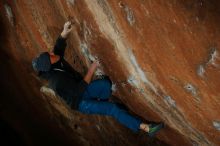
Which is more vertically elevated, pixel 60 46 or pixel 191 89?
pixel 60 46

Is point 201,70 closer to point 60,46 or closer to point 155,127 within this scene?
point 155,127

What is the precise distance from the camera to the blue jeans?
4.76 meters

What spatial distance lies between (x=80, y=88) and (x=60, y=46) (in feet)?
2.29

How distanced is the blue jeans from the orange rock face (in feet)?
0.73

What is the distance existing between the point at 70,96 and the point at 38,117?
2447 mm

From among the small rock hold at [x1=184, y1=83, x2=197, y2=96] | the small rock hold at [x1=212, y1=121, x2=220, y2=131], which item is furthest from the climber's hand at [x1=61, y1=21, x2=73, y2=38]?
the small rock hold at [x1=212, y1=121, x2=220, y2=131]

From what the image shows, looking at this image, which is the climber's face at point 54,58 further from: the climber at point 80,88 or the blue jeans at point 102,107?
the blue jeans at point 102,107

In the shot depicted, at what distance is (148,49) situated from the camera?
3.88 metres

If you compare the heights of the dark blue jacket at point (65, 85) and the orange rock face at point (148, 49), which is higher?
the orange rock face at point (148, 49)

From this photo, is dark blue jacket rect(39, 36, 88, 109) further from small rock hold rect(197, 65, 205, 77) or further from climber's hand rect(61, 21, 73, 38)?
small rock hold rect(197, 65, 205, 77)

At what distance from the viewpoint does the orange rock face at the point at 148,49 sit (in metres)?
3.29

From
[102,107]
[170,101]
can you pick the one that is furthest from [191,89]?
[102,107]

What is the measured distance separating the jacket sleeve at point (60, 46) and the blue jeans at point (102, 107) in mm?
628

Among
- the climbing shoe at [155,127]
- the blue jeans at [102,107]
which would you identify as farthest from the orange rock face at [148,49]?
the blue jeans at [102,107]
